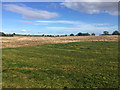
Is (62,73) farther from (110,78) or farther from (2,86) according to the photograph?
(2,86)

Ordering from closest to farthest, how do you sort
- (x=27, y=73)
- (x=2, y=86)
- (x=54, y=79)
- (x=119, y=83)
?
1. (x=2, y=86)
2. (x=119, y=83)
3. (x=54, y=79)
4. (x=27, y=73)

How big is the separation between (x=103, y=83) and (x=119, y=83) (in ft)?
4.19

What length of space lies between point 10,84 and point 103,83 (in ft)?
24.1

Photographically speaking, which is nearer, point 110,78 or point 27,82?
point 27,82

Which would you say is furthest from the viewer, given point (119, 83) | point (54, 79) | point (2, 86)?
point (54, 79)

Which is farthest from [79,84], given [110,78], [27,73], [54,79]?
[27,73]

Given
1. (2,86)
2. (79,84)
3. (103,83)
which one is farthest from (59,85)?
(2,86)

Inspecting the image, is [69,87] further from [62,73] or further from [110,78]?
[110,78]

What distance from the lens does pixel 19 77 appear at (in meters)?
10.5

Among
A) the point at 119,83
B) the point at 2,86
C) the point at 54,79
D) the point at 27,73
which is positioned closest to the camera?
the point at 2,86

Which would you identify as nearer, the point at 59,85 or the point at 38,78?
the point at 59,85

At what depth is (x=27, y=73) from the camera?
11547 mm

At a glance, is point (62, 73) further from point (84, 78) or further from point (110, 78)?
point (110, 78)

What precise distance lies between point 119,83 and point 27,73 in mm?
8329
